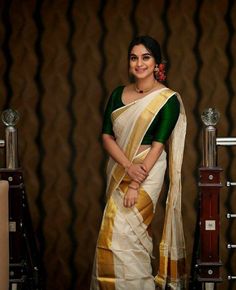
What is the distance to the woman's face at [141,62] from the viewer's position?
3803 mm

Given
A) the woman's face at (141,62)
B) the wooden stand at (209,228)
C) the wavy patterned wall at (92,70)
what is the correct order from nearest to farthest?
the wooden stand at (209,228)
the woman's face at (141,62)
the wavy patterned wall at (92,70)

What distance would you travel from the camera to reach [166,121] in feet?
12.4

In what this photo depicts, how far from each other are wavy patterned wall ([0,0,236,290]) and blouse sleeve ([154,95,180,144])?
1019 mm

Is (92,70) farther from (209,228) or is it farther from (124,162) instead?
(209,228)

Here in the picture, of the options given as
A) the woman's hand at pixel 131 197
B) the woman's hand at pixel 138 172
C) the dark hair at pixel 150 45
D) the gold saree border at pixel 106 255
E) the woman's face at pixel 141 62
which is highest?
the dark hair at pixel 150 45

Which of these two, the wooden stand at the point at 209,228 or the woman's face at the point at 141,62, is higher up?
the woman's face at the point at 141,62

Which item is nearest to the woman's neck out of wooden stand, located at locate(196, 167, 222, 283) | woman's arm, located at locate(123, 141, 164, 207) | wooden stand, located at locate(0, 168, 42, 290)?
woman's arm, located at locate(123, 141, 164, 207)

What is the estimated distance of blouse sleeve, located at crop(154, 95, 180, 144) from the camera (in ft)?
12.3

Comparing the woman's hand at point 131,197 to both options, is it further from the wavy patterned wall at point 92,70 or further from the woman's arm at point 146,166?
the wavy patterned wall at point 92,70

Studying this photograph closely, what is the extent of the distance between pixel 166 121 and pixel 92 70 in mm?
1187

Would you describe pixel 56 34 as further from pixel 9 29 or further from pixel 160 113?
pixel 160 113

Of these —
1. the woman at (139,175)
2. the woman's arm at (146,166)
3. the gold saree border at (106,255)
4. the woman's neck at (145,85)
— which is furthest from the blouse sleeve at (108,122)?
the gold saree border at (106,255)

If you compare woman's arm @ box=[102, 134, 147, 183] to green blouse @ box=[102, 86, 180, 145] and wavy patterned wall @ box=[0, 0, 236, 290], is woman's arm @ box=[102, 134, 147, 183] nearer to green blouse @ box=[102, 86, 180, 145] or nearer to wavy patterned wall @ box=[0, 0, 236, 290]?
green blouse @ box=[102, 86, 180, 145]

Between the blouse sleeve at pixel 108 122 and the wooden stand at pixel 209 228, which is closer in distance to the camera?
the wooden stand at pixel 209 228
